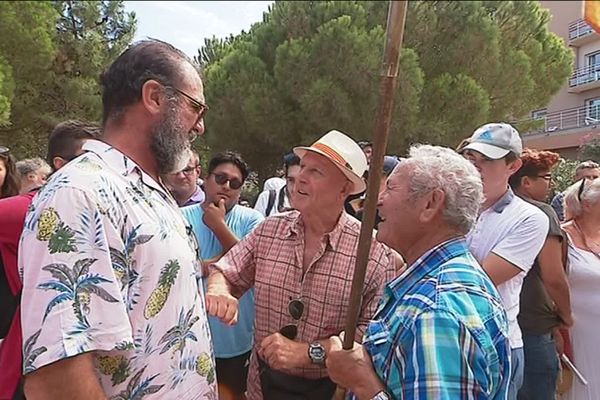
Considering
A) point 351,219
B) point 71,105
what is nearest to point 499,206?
point 351,219

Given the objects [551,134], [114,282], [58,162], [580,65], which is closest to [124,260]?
[114,282]

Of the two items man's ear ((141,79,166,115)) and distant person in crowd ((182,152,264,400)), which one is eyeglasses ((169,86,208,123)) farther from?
distant person in crowd ((182,152,264,400))

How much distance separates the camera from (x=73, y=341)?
124 cm

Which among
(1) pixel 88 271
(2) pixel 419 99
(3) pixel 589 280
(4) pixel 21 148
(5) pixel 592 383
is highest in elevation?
(2) pixel 419 99

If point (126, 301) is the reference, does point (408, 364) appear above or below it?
below

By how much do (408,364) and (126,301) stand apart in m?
0.73

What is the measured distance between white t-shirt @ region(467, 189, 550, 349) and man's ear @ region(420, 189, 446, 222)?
1.16 meters

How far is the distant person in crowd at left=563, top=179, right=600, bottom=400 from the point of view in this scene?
11.4 feet

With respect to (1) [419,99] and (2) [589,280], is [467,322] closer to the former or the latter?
(2) [589,280]

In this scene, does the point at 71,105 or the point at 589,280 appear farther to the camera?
the point at 71,105

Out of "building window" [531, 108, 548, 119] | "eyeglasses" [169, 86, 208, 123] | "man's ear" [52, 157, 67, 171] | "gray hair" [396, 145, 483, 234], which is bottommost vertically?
"gray hair" [396, 145, 483, 234]

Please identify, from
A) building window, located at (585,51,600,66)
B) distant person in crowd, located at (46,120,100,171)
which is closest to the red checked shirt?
distant person in crowd, located at (46,120,100,171)

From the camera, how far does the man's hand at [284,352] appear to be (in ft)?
6.81

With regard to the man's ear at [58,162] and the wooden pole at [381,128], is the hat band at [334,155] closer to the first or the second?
the wooden pole at [381,128]
